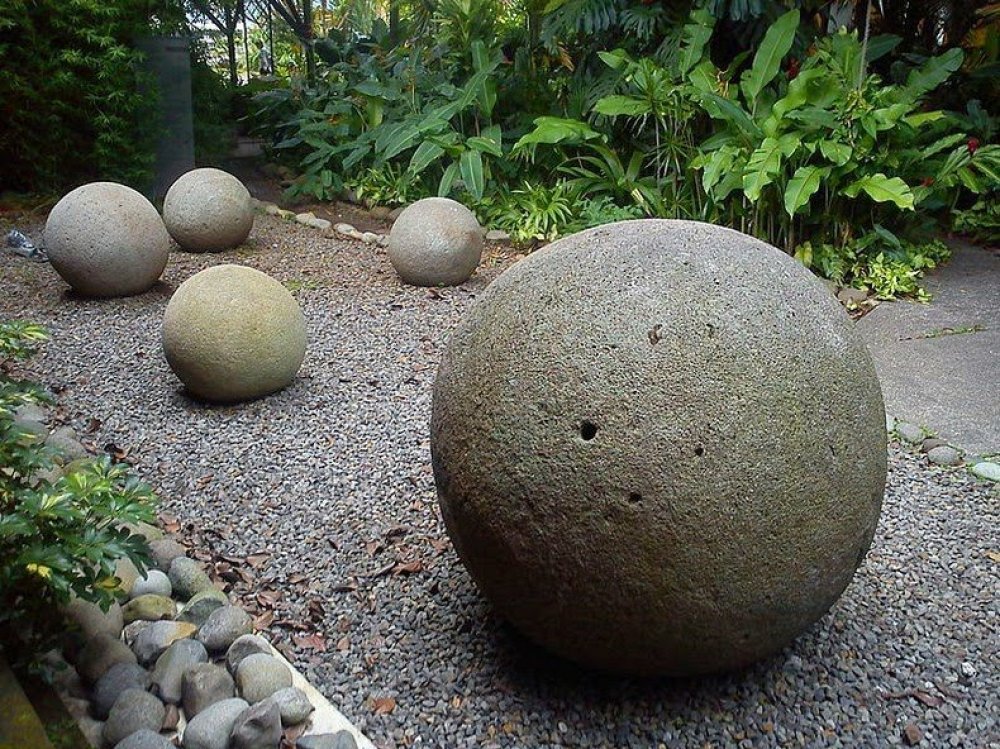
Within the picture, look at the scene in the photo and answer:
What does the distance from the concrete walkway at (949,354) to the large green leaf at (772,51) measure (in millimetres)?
1976

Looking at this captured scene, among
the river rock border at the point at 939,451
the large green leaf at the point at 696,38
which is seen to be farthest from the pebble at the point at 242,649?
the large green leaf at the point at 696,38

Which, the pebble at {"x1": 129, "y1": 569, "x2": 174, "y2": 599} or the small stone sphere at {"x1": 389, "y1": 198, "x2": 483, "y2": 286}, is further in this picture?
the small stone sphere at {"x1": 389, "y1": 198, "x2": 483, "y2": 286}

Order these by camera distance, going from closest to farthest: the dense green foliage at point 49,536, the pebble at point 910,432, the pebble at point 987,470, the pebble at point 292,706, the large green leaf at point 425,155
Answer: the dense green foliage at point 49,536, the pebble at point 292,706, the pebble at point 987,470, the pebble at point 910,432, the large green leaf at point 425,155

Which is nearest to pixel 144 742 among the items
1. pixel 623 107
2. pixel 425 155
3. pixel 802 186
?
pixel 802 186

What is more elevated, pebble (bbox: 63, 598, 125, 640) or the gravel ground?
pebble (bbox: 63, 598, 125, 640)

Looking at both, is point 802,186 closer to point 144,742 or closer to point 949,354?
point 949,354

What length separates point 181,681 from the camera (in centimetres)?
262

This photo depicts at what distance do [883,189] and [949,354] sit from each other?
1500mm

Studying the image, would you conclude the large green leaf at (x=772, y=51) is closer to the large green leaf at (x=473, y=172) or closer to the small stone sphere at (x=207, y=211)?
the large green leaf at (x=473, y=172)

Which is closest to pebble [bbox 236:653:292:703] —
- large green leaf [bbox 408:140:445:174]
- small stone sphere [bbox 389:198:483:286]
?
small stone sphere [bbox 389:198:483:286]

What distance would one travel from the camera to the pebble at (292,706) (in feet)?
8.07

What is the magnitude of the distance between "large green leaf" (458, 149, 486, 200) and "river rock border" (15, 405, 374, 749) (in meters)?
5.66

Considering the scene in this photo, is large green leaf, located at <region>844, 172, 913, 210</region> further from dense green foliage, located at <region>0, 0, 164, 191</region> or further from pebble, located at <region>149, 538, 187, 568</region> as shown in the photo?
dense green foliage, located at <region>0, 0, 164, 191</region>

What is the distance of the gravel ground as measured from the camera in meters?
2.47
